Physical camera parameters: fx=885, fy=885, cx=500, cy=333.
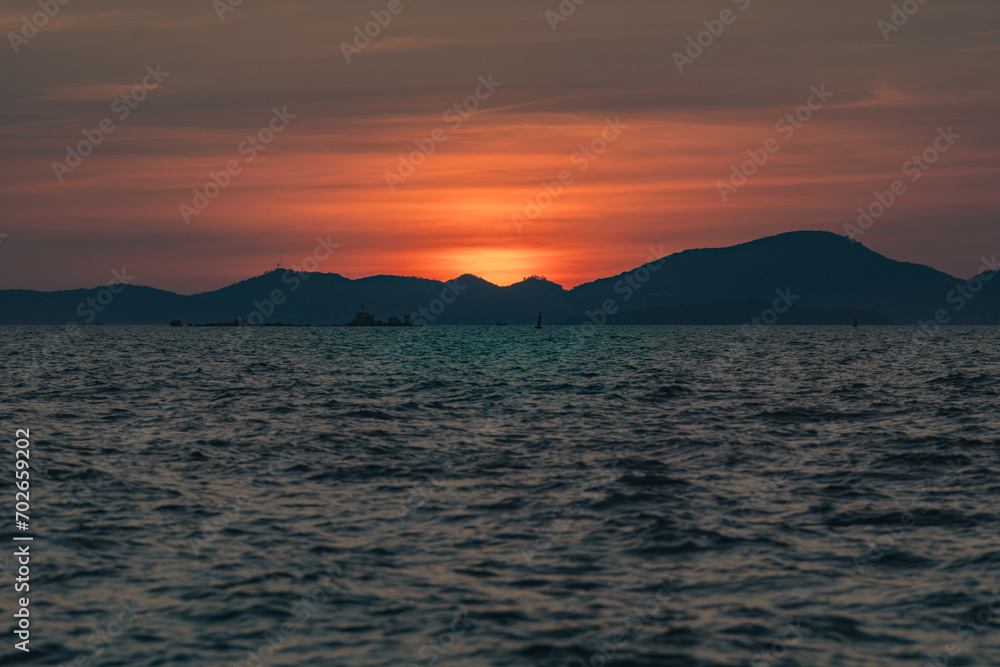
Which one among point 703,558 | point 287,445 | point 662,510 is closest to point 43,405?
point 287,445

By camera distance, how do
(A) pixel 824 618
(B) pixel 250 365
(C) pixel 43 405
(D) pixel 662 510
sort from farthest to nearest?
(B) pixel 250 365 < (C) pixel 43 405 < (D) pixel 662 510 < (A) pixel 824 618

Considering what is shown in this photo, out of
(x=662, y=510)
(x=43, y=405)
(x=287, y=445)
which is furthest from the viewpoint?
(x=43, y=405)

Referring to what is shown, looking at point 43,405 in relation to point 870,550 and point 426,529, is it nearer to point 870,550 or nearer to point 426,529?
point 426,529

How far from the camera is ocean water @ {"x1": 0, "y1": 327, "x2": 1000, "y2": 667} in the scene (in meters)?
11.9

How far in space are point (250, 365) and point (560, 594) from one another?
78.8 meters

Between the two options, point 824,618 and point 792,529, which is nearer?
point 824,618

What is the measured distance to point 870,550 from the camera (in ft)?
53.5

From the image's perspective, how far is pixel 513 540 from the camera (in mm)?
17312

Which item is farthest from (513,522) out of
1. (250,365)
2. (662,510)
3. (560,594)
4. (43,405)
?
(250,365)

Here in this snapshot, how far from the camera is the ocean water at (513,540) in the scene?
11945 mm

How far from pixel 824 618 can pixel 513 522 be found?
24.7ft

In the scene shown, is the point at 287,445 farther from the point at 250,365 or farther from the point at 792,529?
the point at 250,365

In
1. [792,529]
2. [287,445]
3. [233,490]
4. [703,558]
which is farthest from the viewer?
[287,445]

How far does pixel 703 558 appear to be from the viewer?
15.9m
